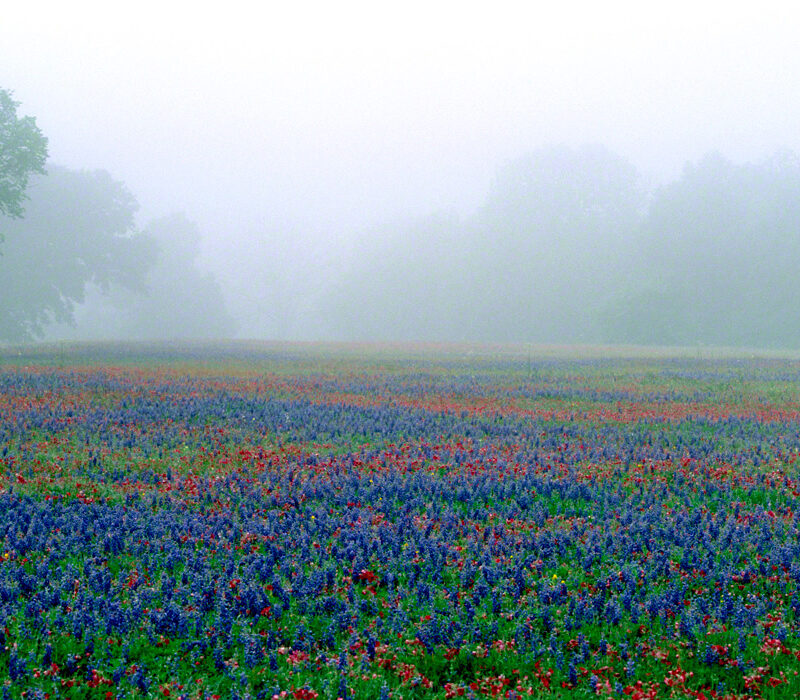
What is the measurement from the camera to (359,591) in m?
6.50

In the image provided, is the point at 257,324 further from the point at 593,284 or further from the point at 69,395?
the point at 69,395

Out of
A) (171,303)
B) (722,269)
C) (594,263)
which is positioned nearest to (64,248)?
(171,303)

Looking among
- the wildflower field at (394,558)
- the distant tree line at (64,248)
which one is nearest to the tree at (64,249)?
the distant tree line at (64,248)

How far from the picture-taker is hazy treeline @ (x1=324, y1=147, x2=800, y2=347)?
246ft

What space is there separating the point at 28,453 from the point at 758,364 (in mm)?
33005

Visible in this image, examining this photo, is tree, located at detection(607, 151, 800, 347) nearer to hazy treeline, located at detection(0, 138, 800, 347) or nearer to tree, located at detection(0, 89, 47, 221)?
hazy treeline, located at detection(0, 138, 800, 347)

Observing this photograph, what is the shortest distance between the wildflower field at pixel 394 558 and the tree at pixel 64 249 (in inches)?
2277

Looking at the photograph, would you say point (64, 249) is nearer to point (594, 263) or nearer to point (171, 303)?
point (171, 303)

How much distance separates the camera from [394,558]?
23.5 ft

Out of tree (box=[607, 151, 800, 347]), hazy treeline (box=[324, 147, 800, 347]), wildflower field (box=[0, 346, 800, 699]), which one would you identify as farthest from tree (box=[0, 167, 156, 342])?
wildflower field (box=[0, 346, 800, 699])

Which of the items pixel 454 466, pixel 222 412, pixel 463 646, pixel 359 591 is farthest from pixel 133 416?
pixel 463 646

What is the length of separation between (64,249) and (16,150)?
37.9m

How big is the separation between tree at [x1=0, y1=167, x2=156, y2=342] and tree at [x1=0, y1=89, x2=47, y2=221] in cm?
3109

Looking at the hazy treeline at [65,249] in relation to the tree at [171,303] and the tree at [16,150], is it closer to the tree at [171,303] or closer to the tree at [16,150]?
the tree at [16,150]
